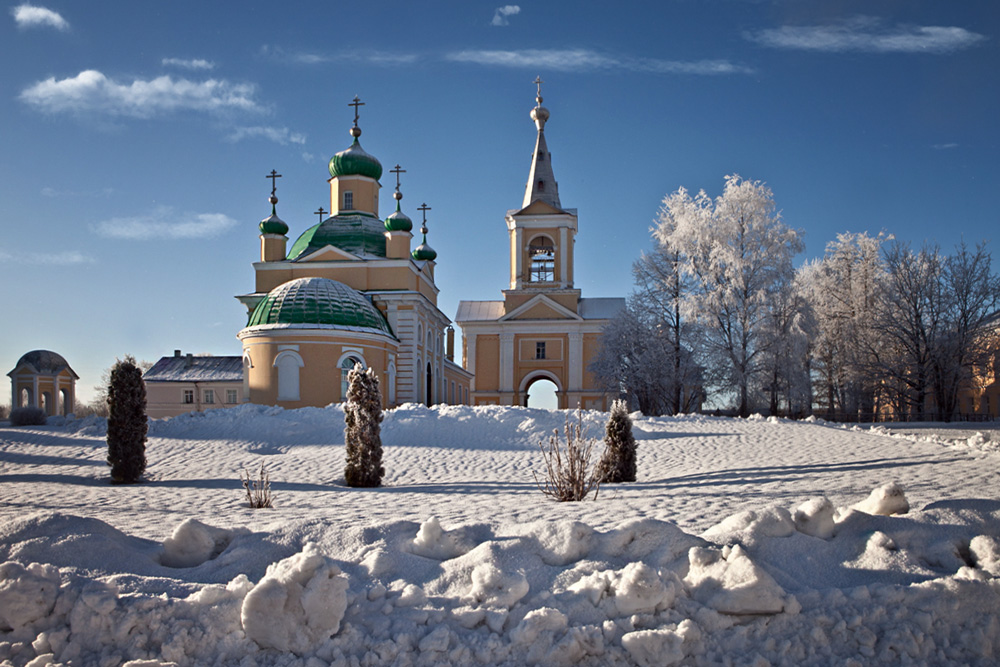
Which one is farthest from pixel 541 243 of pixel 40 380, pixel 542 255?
pixel 40 380

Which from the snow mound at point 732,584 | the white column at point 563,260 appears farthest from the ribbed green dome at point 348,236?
the snow mound at point 732,584

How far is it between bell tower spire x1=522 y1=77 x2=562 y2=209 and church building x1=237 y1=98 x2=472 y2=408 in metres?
5.50

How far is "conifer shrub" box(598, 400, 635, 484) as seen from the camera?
36.1 feet

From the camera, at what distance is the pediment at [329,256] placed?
30.5m

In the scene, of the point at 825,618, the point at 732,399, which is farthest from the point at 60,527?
the point at 732,399

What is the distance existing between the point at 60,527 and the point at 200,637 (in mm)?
1748

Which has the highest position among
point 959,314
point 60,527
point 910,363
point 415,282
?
point 415,282

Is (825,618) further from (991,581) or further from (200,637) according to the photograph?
(200,637)

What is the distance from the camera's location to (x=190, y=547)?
5.00 meters

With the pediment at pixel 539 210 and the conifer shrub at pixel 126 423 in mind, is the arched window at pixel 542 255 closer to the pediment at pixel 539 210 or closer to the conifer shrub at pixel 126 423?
the pediment at pixel 539 210

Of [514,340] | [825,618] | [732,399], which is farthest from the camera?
[514,340]

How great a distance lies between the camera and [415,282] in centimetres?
3145

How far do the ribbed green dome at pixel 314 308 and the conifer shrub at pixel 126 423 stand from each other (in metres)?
10.8

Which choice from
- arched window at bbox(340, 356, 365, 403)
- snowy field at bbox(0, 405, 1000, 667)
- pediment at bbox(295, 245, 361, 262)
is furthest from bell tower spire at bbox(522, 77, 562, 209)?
snowy field at bbox(0, 405, 1000, 667)
